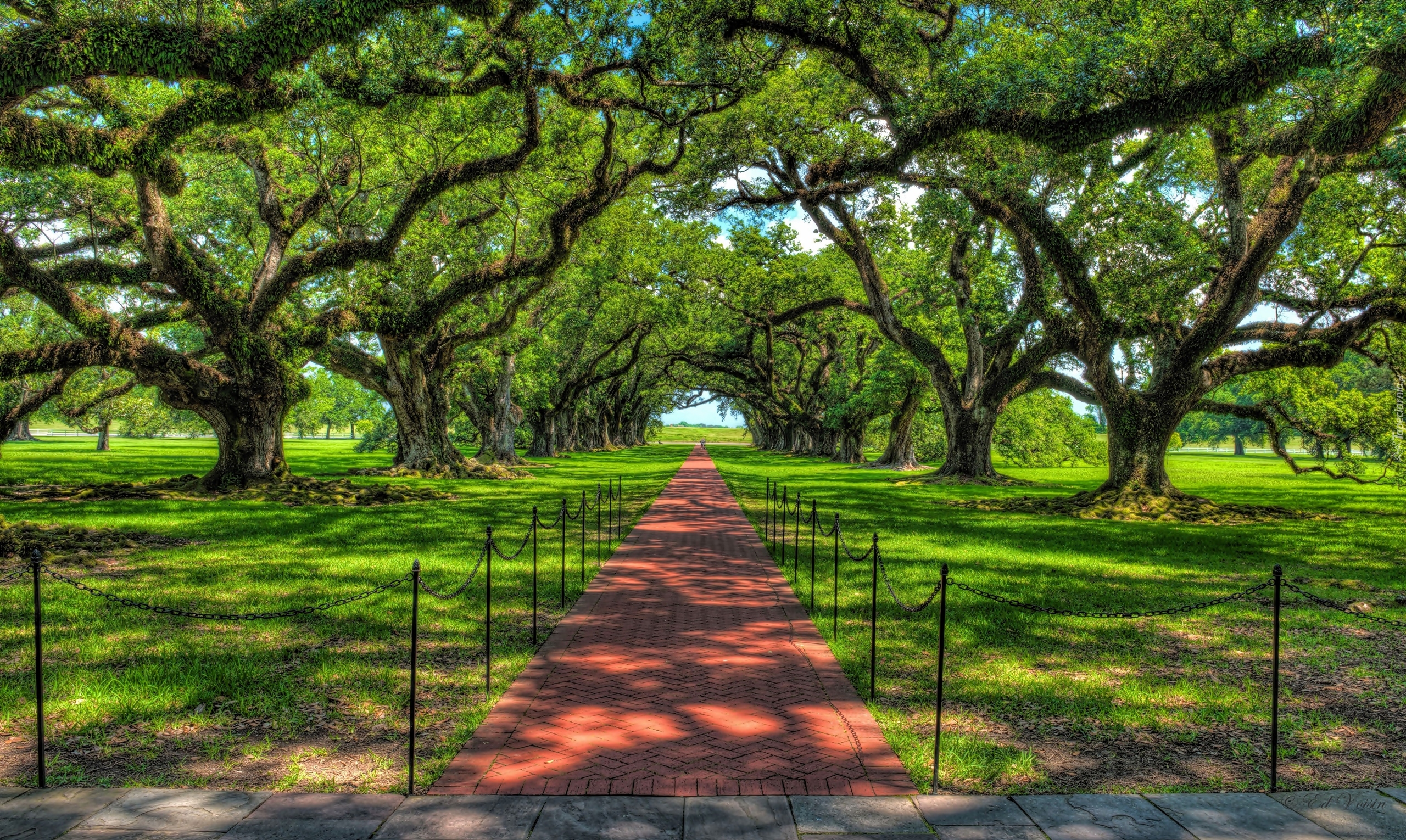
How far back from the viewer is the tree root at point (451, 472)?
28.7 m

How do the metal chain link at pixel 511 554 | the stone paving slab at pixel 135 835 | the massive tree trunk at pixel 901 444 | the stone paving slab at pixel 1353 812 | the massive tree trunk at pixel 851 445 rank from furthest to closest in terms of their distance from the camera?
the massive tree trunk at pixel 851 445 < the massive tree trunk at pixel 901 444 < the metal chain link at pixel 511 554 < the stone paving slab at pixel 1353 812 < the stone paving slab at pixel 135 835

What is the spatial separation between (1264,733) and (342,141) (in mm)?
19443

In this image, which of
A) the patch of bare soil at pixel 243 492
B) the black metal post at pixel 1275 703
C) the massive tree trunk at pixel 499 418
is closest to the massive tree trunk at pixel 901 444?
the massive tree trunk at pixel 499 418

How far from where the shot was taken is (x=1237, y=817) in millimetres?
4098

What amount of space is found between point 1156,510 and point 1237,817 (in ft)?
56.3

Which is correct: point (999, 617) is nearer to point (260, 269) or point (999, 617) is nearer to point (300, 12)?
point (300, 12)

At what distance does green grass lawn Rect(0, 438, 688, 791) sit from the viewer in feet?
15.7

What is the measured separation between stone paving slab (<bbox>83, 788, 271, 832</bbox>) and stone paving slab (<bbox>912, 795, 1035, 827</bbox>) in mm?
3485

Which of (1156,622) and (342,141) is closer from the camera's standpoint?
(1156,622)

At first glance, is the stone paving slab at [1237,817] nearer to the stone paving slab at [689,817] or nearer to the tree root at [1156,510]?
the stone paving slab at [689,817]

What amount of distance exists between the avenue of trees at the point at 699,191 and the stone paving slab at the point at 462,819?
925 centimetres

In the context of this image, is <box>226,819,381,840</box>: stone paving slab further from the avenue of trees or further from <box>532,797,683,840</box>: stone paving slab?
the avenue of trees

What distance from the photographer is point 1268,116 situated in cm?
1501

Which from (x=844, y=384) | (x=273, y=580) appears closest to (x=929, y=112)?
(x=273, y=580)
